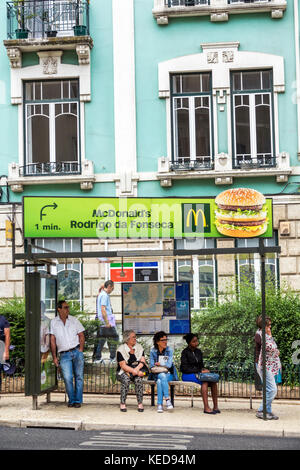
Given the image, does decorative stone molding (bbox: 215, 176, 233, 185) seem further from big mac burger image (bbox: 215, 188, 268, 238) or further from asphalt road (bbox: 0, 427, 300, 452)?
asphalt road (bbox: 0, 427, 300, 452)

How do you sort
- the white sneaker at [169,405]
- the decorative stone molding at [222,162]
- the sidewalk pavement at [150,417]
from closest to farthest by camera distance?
the sidewalk pavement at [150,417] < the white sneaker at [169,405] < the decorative stone molding at [222,162]

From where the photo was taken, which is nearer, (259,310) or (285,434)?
(285,434)

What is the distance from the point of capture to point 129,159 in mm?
21688

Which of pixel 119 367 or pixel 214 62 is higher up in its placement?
pixel 214 62

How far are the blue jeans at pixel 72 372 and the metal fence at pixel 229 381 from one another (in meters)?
1.50

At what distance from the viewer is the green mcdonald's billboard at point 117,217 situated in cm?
1441

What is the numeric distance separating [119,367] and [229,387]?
2427 mm

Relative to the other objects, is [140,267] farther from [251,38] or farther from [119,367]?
[251,38]

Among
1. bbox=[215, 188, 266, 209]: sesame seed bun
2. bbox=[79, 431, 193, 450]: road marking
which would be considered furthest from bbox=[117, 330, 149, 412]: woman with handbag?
bbox=[215, 188, 266, 209]: sesame seed bun

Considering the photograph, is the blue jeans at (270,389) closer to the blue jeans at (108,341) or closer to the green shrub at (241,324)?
the green shrub at (241,324)

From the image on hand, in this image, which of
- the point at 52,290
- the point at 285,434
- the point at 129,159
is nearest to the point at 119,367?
the point at 52,290

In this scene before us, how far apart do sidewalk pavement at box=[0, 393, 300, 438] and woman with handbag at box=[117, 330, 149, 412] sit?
0.30 m

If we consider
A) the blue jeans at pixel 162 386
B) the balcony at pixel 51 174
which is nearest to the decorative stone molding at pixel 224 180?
the balcony at pixel 51 174

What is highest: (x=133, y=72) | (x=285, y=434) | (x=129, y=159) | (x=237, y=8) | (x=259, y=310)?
(x=237, y=8)
